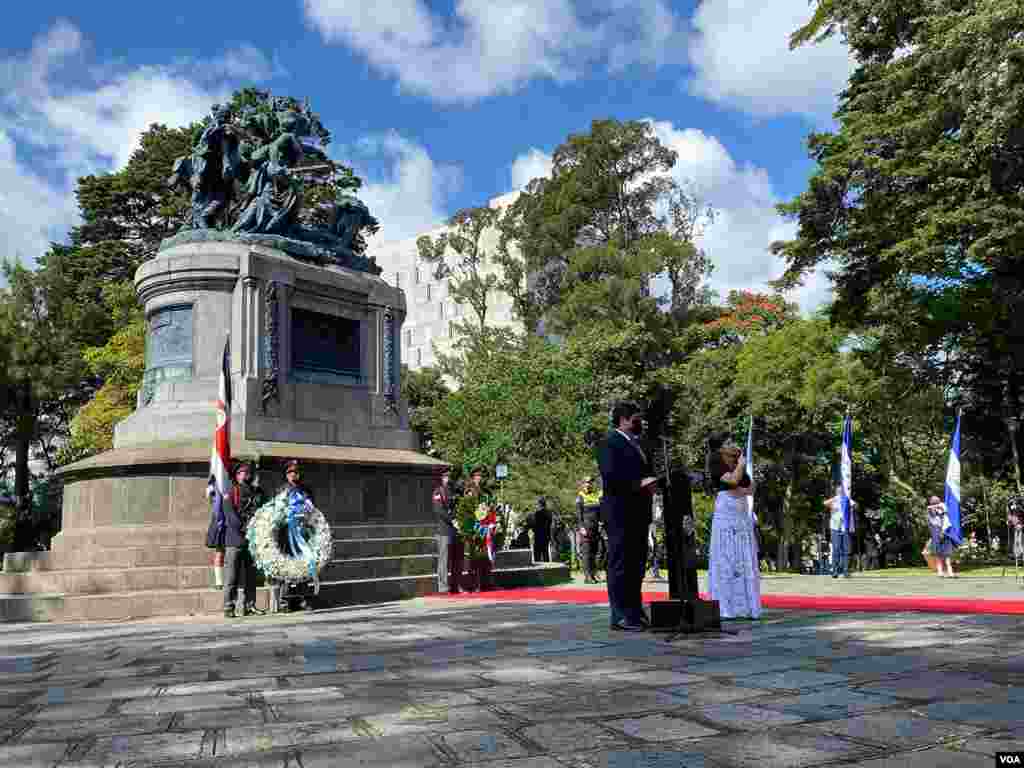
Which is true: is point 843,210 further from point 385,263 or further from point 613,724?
point 385,263

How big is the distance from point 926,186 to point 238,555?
56.1 ft

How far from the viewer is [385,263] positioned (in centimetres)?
7406

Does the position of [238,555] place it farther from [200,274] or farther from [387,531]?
[200,274]

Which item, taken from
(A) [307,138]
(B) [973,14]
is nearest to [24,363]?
(A) [307,138]

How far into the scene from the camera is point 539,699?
16.1 ft

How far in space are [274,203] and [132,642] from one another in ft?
38.4

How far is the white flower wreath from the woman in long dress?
229 inches

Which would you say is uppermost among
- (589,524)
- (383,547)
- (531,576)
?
(589,524)

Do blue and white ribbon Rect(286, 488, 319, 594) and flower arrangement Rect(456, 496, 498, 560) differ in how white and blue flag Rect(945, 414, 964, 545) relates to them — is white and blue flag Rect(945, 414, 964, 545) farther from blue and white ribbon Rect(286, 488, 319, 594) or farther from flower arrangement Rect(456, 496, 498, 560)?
blue and white ribbon Rect(286, 488, 319, 594)

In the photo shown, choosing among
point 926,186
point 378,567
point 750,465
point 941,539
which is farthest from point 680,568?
point 926,186

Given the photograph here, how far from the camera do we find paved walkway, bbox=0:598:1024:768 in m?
3.77

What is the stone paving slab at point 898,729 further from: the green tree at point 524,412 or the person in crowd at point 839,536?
the green tree at point 524,412

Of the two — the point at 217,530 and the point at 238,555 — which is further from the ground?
the point at 217,530

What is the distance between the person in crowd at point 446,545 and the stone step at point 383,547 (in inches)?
40.4
